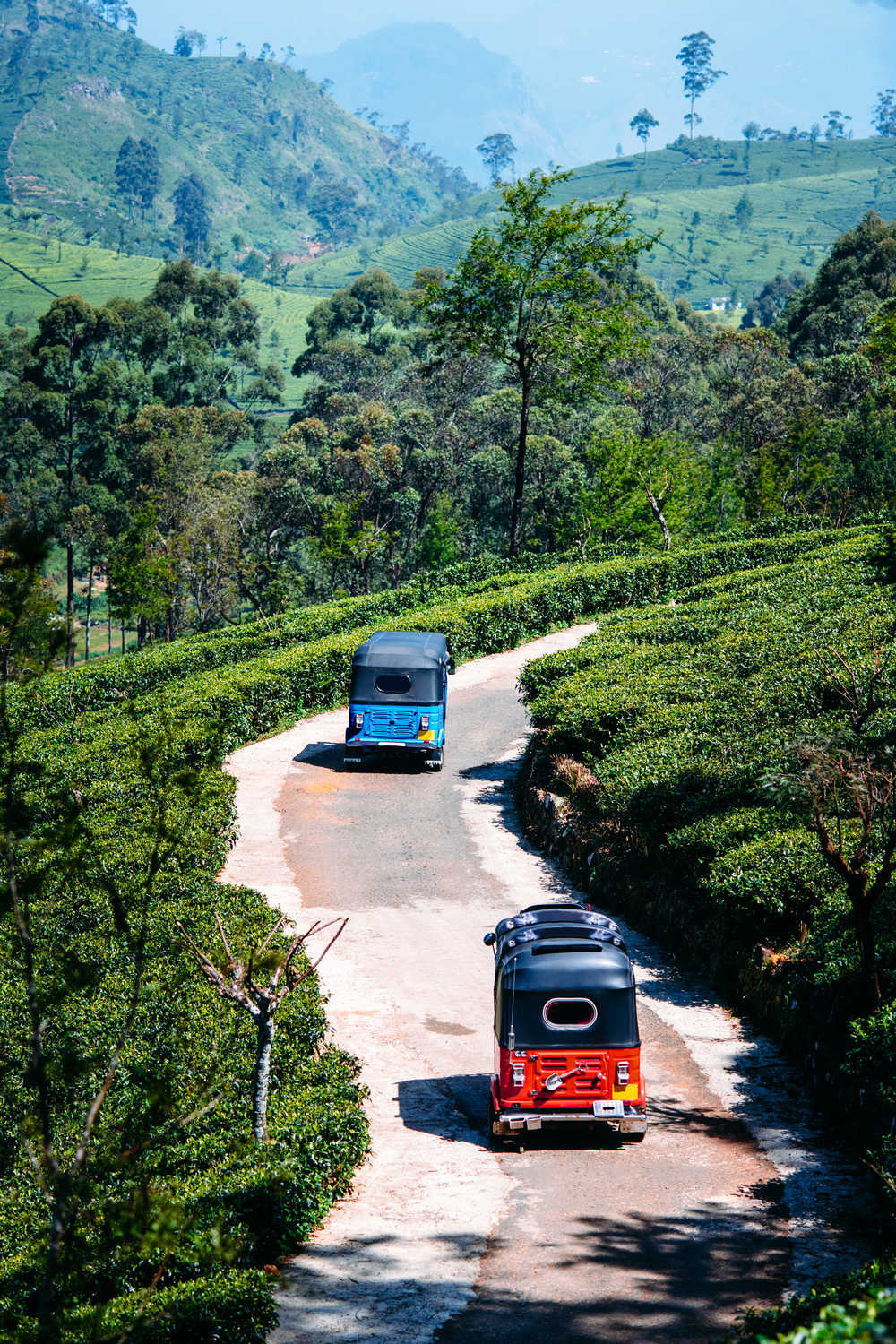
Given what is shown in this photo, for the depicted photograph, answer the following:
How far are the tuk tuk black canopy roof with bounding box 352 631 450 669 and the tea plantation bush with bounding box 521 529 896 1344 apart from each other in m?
2.46

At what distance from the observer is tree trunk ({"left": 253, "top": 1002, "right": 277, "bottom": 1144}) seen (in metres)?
9.79

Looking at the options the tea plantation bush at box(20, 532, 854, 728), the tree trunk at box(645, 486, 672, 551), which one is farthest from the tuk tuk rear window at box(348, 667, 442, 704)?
the tree trunk at box(645, 486, 672, 551)

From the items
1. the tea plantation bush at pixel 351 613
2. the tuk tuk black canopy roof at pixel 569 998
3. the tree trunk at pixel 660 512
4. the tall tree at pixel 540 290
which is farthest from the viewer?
the tree trunk at pixel 660 512

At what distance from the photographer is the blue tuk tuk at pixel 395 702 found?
2386 centimetres

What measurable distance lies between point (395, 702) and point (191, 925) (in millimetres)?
10447

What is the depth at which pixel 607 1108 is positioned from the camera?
35.9ft

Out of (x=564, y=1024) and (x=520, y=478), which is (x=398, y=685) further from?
(x=520, y=478)

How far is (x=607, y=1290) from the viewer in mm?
8477

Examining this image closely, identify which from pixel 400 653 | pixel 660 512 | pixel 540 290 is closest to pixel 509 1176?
pixel 400 653

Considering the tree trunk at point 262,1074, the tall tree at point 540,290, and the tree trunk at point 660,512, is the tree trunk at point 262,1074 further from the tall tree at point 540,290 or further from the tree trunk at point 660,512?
the tree trunk at point 660,512

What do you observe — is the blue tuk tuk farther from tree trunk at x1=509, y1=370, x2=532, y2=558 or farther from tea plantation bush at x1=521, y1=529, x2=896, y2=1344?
tree trunk at x1=509, y1=370, x2=532, y2=558

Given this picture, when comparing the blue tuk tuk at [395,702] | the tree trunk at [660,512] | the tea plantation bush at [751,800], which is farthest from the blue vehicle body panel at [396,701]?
the tree trunk at [660,512]

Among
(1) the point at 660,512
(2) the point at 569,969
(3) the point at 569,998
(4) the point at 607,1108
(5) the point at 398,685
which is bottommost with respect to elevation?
(4) the point at 607,1108

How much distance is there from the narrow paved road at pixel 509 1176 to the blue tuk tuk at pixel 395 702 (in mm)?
4785
